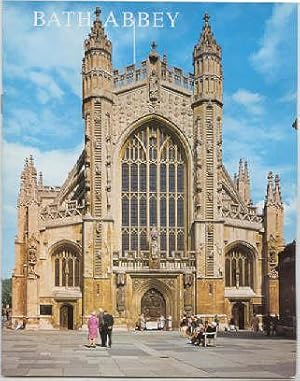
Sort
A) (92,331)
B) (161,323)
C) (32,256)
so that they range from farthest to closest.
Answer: (161,323) → (32,256) → (92,331)

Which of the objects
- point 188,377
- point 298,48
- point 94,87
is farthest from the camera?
point 94,87

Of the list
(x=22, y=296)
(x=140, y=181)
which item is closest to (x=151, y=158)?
(x=140, y=181)

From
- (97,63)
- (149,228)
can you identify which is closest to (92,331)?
(97,63)

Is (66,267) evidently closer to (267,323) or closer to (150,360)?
(267,323)

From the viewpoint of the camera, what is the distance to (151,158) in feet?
73.2

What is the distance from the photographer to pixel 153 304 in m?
23.2

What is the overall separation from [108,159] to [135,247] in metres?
2.25

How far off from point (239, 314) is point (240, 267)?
1184 millimetres

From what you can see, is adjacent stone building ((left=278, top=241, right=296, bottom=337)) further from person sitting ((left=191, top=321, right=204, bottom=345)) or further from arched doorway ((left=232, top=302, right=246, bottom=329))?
arched doorway ((left=232, top=302, right=246, bottom=329))

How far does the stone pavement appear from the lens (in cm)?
1162

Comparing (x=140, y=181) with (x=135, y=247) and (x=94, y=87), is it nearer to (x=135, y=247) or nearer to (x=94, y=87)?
(x=135, y=247)

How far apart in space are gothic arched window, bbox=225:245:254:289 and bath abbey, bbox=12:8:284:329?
0.10 ft

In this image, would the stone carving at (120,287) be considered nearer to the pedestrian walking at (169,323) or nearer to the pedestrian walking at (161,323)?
the pedestrian walking at (161,323)

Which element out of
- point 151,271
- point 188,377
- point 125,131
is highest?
point 125,131
